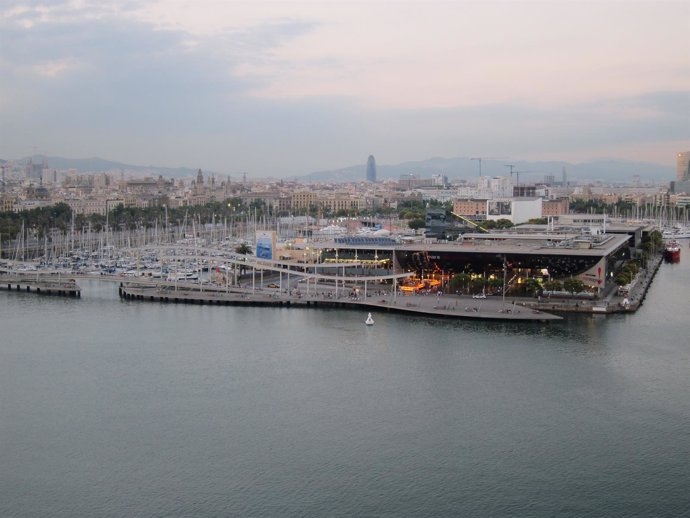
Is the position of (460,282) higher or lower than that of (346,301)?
higher

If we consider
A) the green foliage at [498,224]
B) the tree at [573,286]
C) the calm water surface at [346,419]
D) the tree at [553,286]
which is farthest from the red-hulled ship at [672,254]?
the calm water surface at [346,419]

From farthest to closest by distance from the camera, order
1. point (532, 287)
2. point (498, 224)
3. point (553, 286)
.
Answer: point (498, 224) → point (532, 287) → point (553, 286)

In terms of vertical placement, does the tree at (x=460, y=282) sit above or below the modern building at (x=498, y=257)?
below

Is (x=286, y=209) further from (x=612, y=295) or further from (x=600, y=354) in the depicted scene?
(x=600, y=354)

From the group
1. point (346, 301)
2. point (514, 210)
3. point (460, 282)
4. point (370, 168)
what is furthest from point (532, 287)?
point (370, 168)

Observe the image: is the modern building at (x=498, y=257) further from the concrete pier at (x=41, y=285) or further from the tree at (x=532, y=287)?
the concrete pier at (x=41, y=285)

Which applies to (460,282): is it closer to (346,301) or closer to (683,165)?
(346,301)

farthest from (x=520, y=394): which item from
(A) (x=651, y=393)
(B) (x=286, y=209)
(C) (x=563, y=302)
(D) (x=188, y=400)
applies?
(B) (x=286, y=209)

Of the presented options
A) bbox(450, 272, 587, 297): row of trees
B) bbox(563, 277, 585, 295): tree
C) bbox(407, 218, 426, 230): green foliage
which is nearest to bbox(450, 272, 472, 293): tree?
bbox(450, 272, 587, 297): row of trees

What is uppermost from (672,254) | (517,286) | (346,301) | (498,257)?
(498,257)

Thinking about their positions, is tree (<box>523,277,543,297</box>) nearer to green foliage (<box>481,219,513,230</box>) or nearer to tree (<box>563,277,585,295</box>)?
tree (<box>563,277,585,295</box>)
